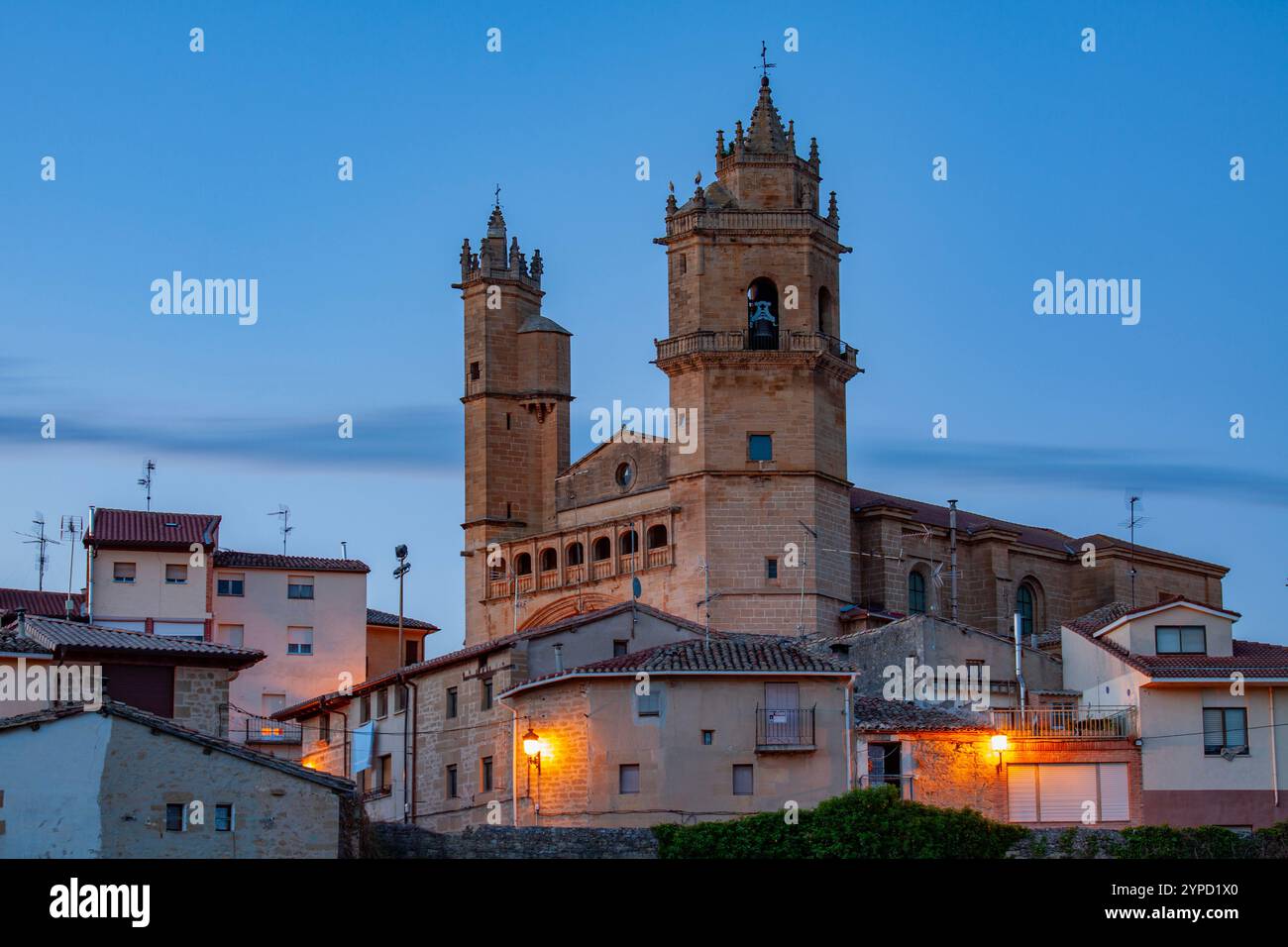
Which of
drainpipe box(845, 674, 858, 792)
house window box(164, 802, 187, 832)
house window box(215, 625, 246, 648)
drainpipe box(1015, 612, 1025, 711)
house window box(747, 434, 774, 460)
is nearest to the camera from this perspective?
house window box(164, 802, 187, 832)

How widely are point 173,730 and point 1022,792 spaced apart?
62.1 feet

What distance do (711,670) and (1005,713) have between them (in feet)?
23.5

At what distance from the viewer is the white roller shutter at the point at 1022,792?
5006 cm

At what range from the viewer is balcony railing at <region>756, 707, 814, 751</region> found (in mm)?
48156

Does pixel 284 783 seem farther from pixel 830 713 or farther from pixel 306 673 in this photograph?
pixel 306 673

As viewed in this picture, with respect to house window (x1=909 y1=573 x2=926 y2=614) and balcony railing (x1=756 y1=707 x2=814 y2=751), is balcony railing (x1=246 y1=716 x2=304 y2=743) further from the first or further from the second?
balcony railing (x1=756 y1=707 x2=814 y2=751)

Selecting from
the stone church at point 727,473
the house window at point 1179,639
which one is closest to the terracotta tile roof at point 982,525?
the stone church at point 727,473

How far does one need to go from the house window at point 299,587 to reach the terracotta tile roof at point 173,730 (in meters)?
33.5

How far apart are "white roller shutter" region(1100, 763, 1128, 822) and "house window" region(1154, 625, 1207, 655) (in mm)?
3519

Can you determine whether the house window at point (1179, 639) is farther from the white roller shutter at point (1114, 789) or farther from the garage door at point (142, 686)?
the garage door at point (142, 686)

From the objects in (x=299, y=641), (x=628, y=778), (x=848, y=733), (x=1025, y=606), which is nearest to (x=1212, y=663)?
(x=848, y=733)

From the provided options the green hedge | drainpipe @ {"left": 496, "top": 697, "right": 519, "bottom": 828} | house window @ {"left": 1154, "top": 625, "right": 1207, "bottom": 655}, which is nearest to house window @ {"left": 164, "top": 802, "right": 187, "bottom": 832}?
the green hedge

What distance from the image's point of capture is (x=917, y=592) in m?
81.2
